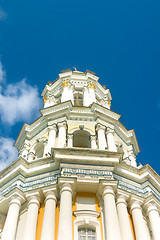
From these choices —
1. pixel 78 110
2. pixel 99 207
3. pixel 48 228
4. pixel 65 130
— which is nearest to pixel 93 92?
pixel 78 110

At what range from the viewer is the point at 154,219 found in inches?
712

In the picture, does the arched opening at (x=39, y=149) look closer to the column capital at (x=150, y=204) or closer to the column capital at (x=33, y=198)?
the column capital at (x=33, y=198)

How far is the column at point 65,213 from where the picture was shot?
15041mm

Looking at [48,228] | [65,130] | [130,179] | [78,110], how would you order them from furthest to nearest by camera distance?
[78,110] → [65,130] → [130,179] → [48,228]

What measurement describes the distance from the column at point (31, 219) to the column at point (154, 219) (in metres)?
5.80

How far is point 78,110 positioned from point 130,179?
7351 millimetres

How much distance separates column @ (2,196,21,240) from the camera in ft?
53.6

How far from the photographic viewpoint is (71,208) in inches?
655

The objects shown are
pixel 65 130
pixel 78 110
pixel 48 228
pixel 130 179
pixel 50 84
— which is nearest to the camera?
pixel 48 228

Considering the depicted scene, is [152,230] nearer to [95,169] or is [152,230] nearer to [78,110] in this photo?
[95,169]

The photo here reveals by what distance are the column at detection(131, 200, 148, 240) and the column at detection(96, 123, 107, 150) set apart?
15.3ft

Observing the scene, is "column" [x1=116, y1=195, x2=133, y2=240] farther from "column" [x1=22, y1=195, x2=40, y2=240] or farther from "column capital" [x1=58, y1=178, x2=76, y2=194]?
"column" [x1=22, y1=195, x2=40, y2=240]

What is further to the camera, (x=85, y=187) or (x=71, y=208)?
(x=85, y=187)

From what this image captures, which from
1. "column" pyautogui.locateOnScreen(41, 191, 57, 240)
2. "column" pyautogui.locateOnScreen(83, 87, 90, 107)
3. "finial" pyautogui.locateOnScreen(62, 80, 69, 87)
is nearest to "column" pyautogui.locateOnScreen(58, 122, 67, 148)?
"column" pyautogui.locateOnScreen(83, 87, 90, 107)
